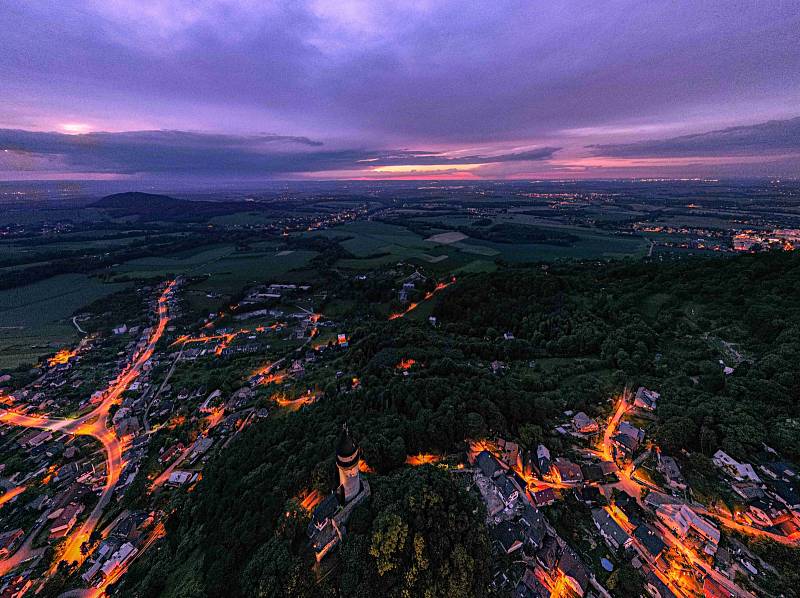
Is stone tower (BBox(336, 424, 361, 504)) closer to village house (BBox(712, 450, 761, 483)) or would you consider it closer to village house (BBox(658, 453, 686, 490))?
village house (BBox(658, 453, 686, 490))

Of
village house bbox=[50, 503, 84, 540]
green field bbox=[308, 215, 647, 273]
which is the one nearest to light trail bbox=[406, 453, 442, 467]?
village house bbox=[50, 503, 84, 540]

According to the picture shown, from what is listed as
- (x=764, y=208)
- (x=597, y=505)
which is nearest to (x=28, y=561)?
(x=597, y=505)

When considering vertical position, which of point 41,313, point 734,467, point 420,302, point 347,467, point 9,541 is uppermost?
point 347,467

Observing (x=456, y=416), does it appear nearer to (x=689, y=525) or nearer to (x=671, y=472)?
(x=689, y=525)

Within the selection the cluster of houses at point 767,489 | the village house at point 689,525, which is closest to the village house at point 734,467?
the cluster of houses at point 767,489

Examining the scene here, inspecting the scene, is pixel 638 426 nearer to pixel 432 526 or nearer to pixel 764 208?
pixel 432 526

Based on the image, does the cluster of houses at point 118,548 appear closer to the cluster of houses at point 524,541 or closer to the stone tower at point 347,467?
the stone tower at point 347,467

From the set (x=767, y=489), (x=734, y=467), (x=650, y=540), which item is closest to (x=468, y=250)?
(x=734, y=467)
